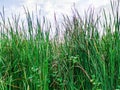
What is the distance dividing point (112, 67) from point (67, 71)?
530 millimetres

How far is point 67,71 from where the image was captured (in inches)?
138

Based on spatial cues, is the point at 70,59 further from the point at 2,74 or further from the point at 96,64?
the point at 2,74

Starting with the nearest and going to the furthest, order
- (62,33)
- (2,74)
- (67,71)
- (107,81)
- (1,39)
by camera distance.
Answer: (107,81)
(67,71)
(2,74)
(62,33)
(1,39)

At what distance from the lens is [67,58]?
12.3 feet

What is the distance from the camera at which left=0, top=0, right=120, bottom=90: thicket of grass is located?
328 cm

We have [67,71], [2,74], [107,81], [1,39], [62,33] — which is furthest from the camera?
[1,39]

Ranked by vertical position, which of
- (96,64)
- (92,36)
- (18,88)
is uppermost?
(92,36)

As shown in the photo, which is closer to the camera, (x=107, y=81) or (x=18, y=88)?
(x=107, y=81)

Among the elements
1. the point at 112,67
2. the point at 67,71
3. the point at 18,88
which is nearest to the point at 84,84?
the point at 67,71

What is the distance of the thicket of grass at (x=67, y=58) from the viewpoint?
328cm

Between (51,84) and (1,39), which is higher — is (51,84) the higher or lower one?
the lower one

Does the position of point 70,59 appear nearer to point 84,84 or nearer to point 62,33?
point 84,84

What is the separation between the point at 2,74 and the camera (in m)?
3.77

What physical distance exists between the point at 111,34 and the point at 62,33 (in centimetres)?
75
